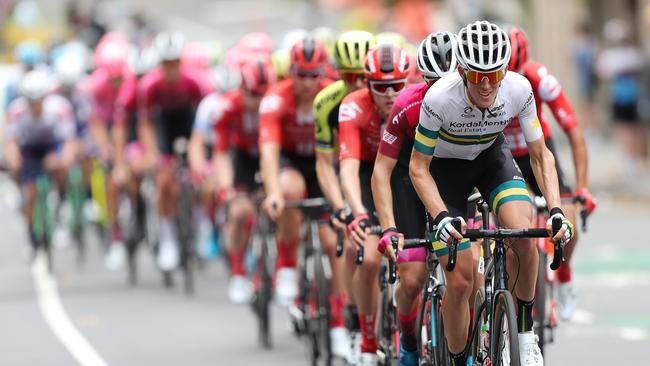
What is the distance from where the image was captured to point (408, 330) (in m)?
9.66

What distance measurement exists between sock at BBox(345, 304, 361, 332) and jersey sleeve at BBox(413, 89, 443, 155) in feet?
8.11

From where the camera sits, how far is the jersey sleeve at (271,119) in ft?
40.1

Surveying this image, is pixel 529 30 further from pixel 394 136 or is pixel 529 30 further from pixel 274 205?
pixel 394 136

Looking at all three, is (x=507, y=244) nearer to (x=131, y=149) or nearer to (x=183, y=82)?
(x=183, y=82)

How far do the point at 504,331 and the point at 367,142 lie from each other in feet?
8.42

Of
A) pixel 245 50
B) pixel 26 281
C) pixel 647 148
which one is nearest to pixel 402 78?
pixel 245 50

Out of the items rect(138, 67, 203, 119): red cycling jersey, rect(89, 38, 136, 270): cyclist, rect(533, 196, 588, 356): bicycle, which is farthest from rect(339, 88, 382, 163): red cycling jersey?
rect(89, 38, 136, 270): cyclist

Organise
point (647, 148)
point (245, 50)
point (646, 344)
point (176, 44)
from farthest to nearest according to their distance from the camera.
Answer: point (647, 148) → point (245, 50) → point (176, 44) → point (646, 344)

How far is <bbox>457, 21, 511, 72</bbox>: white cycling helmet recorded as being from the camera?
8086mm

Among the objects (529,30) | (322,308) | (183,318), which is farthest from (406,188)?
(529,30)

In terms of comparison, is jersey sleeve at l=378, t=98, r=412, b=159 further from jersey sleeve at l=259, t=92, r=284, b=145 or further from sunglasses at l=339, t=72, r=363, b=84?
jersey sleeve at l=259, t=92, r=284, b=145

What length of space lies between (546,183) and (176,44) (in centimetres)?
866

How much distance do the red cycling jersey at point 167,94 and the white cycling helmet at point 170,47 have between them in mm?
382

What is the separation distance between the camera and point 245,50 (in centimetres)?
1859
